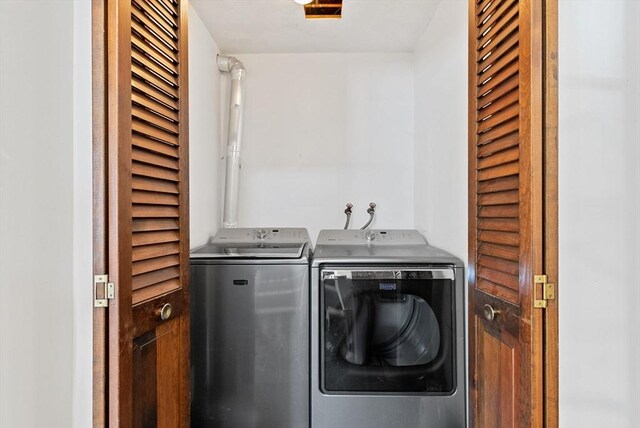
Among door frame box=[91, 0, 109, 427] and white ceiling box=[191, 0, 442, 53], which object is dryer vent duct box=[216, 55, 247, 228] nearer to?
white ceiling box=[191, 0, 442, 53]

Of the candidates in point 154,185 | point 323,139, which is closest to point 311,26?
point 323,139

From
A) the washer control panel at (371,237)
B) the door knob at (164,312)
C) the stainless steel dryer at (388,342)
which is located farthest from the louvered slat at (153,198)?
the washer control panel at (371,237)

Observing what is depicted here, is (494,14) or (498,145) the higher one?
(494,14)

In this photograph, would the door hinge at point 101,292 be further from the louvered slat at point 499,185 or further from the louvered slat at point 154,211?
the louvered slat at point 499,185

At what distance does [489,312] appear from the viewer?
1.29 meters

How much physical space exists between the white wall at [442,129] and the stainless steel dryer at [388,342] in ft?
0.92

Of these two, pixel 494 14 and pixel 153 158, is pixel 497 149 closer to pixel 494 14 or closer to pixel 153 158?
pixel 494 14

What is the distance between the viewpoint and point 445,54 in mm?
2137

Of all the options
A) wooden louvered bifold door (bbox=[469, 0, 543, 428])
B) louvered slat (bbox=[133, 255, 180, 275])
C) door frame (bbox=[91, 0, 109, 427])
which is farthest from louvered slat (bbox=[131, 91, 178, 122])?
wooden louvered bifold door (bbox=[469, 0, 543, 428])

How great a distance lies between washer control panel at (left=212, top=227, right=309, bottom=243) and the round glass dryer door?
75cm

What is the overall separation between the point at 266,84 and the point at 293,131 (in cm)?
42

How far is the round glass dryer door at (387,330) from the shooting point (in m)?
1.97
